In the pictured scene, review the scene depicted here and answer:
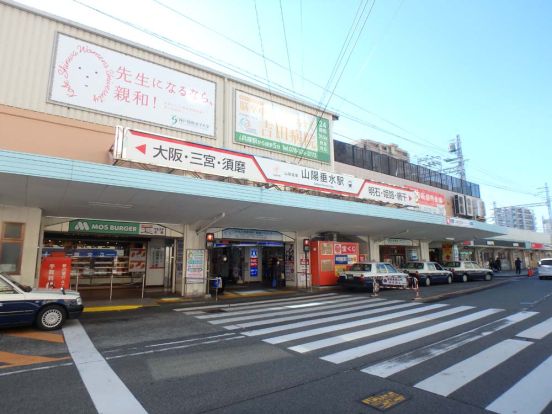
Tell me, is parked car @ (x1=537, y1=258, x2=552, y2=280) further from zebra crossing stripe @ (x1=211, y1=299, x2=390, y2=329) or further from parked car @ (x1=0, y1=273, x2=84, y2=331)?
parked car @ (x1=0, y1=273, x2=84, y2=331)

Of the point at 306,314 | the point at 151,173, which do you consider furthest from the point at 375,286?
the point at 151,173

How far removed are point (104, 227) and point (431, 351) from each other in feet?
46.5

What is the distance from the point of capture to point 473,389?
4.67 meters

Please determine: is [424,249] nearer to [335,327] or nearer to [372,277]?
[372,277]

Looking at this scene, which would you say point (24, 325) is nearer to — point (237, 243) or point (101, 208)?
point (101, 208)

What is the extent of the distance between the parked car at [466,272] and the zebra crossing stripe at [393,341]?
18.0m

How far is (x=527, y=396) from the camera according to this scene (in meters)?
4.46

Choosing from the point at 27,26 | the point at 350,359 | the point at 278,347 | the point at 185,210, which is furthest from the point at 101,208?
the point at 350,359

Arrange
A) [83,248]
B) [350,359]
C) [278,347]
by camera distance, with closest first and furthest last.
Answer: [350,359] < [278,347] < [83,248]

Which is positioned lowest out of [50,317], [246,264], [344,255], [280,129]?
[50,317]

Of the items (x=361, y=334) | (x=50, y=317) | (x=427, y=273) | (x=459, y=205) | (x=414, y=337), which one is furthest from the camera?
(x=459, y=205)

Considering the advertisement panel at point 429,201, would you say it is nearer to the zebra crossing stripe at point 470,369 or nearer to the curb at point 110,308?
the zebra crossing stripe at point 470,369

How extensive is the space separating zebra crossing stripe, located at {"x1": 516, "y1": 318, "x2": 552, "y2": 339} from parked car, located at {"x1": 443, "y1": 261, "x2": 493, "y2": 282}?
1849 cm

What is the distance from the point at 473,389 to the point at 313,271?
16641 millimetres
